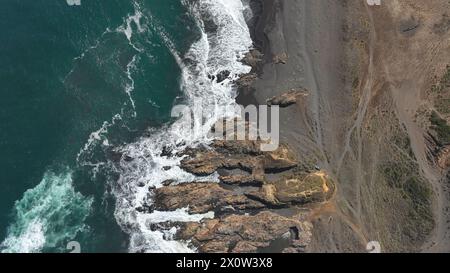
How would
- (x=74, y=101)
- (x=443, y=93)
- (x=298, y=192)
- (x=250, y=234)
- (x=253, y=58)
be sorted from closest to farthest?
(x=250, y=234) → (x=298, y=192) → (x=443, y=93) → (x=74, y=101) → (x=253, y=58)

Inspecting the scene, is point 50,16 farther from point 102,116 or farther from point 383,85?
point 383,85

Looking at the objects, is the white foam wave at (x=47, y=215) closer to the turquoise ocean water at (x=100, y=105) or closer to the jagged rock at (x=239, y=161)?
the turquoise ocean water at (x=100, y=105)

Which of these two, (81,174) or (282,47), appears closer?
(81,174)

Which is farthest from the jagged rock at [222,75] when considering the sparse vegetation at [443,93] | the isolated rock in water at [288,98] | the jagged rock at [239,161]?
the sparse vegetation at [443,93]

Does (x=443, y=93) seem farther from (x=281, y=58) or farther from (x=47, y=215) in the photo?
(x=47, y=215)

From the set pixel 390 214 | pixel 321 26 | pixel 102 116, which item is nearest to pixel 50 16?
pixel 102 116

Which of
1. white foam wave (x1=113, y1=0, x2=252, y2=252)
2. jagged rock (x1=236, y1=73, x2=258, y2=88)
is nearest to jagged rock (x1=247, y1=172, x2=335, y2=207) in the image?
white foam wave (x1=113, y1=0, x2=252, y2=252)

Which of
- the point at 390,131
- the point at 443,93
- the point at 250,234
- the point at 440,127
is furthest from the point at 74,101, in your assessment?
the point at 443,93

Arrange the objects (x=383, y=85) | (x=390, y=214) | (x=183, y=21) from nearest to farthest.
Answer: (x=390, y=214), (x=383, y=85), (x=183, y=21)
